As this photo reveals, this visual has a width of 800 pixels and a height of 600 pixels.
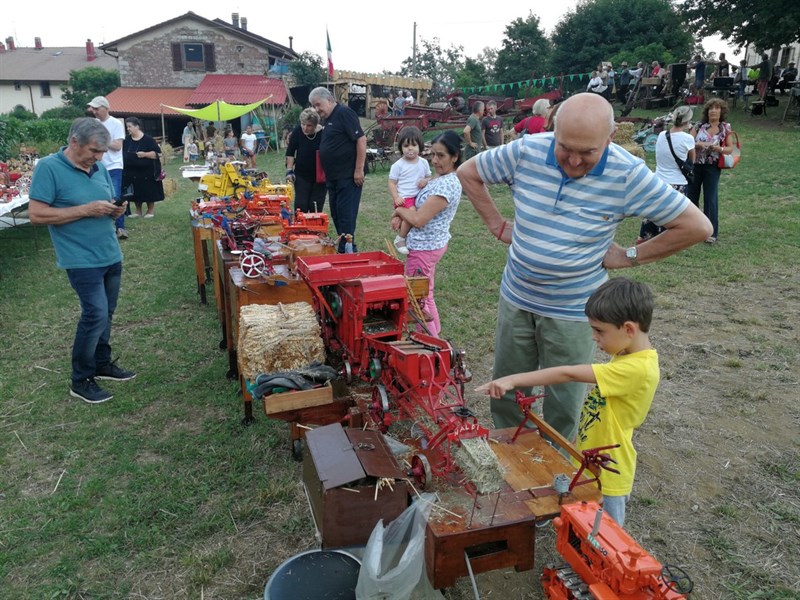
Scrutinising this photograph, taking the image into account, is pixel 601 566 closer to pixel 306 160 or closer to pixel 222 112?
pixel 306 160

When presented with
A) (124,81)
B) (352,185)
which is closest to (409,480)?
(352,185)

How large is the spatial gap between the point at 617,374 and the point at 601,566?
30.5 inches

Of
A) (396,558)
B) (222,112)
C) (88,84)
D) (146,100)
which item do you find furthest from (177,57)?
(396,558)

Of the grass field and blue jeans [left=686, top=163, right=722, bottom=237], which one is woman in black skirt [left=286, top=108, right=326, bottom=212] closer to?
the grass field

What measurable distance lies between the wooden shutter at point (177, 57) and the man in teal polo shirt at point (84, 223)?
31402 mm

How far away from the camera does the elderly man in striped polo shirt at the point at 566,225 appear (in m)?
2.54

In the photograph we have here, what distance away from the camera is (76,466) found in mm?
3662

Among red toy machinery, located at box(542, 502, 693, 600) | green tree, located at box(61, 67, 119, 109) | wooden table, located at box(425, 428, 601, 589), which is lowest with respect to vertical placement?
wooden table, located at box(425, 428, 601, 589)

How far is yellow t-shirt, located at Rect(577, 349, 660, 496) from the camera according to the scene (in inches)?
→ 91.0

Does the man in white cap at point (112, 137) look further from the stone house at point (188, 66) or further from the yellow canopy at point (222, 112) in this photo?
the stone house at point (188, 66)

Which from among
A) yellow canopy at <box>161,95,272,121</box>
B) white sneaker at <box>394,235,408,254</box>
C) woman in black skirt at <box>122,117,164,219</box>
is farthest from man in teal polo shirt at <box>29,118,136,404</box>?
yellow canopy at <box>161,95,272,121</box>

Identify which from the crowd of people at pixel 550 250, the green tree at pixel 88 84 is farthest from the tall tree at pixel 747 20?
the green tree at pixel 88 84

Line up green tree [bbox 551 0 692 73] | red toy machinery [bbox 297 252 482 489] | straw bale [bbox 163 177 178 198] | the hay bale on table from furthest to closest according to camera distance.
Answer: green tree [bbox 551 0 692 73] → straw bale [bbox 163 177 178 198] → the hay bale on table → red toy machinery [bbox 297 252 482 489]

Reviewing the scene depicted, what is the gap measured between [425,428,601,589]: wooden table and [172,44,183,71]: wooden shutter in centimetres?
3465
